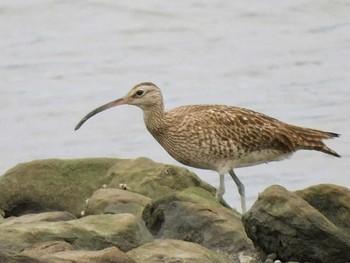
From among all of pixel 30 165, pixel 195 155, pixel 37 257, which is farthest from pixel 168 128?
pixel 37 257

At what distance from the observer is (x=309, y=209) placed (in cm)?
1325

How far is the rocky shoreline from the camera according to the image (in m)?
12.3

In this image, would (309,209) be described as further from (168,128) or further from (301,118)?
(301,118)

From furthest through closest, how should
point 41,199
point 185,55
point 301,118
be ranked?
point 185,55, point 301,118, point 41,199

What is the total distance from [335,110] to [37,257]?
50.6ft

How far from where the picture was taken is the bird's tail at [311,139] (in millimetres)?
16359

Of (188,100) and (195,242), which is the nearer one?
(195,242)

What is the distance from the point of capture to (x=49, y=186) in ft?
50.9

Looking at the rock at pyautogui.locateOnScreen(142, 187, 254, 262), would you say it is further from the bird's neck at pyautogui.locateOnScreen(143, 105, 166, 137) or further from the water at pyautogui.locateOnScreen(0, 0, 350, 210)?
the water at pyautogui.locateOnScreen(0, 0, 350, 210)

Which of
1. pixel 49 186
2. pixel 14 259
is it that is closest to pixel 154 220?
pixel 49 186

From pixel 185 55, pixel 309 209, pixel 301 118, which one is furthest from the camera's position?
pixel 185 55

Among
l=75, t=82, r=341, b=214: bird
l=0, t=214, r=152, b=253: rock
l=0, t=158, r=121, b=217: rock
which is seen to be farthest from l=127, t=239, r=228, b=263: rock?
l=75, t=82, r=341, b=214: bird

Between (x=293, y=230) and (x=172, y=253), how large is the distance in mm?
1568

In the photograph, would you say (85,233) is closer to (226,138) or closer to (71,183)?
(71,183)
